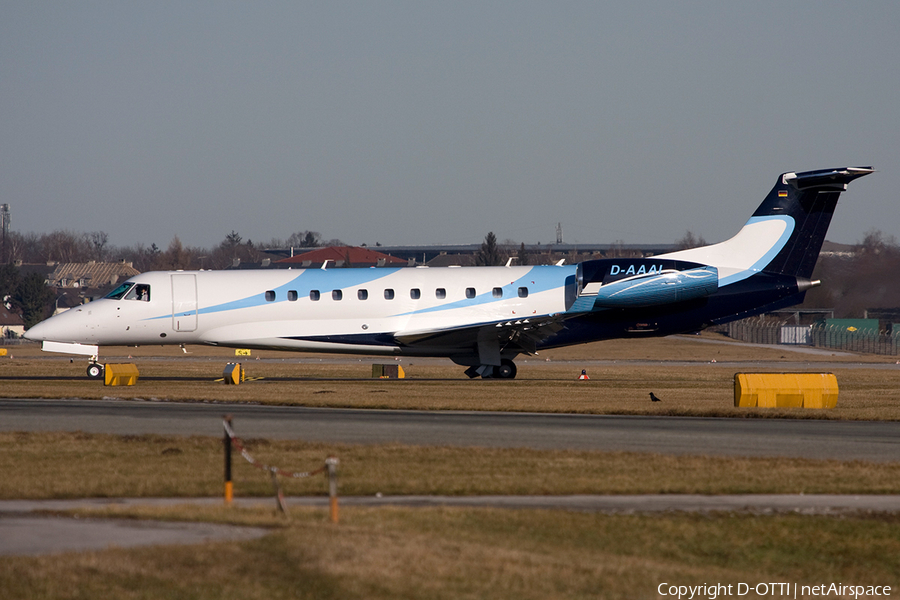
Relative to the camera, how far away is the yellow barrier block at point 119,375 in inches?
1262

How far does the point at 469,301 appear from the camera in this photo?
33938 millimetres

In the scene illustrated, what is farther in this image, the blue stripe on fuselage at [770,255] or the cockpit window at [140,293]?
the blue stripe on fuselage at [770,255]

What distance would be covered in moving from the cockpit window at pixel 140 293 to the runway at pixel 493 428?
8805 mm

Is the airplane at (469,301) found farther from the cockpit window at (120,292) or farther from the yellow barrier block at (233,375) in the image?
the yellow barrier block at (233,375)

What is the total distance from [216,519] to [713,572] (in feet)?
17.4

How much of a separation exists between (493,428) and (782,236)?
18051 mm

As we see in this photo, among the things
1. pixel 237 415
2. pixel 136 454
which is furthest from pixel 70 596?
pixel 237 415

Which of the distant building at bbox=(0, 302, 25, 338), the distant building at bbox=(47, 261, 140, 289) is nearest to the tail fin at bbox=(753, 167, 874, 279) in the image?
the distant building at bbox=(0, 302, 25, 338)

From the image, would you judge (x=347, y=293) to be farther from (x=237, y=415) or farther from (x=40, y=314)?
(x=40, y=314)

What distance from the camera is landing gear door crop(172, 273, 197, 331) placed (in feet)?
110

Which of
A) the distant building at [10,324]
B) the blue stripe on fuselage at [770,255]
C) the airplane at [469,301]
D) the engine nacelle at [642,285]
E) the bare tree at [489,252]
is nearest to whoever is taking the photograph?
the engine nacelle at [642,285]

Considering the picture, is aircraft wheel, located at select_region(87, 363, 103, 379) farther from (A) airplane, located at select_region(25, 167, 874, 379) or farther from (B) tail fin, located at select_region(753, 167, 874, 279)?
(B) tail fin, located at select_region(753, 167, 874, 279)

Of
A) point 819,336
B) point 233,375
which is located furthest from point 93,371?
point 819,336

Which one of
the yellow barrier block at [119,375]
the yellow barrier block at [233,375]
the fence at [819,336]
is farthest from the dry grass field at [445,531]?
the fence at [819,336]
